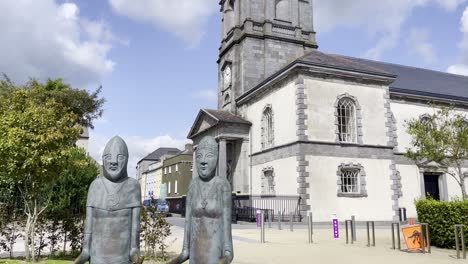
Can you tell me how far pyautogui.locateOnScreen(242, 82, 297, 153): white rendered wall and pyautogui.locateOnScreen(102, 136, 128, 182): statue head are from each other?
1883cm

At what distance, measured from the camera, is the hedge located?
38.4 feet

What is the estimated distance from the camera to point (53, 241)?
10.2 metres

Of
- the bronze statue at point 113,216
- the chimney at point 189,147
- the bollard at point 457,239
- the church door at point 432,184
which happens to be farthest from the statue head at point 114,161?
the chimney at point 189,147

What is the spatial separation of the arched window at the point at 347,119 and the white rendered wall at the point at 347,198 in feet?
5.32

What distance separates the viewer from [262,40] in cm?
3153

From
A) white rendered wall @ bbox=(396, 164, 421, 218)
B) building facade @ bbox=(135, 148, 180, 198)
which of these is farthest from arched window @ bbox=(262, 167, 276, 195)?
building facade @ bbox=(135, 148, 180, 198)

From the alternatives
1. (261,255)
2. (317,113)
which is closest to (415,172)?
(317,113)

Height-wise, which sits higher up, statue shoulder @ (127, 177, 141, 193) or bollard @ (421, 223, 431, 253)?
statue shoulder @ (127, 177, 141, 193)

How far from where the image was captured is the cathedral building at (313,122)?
75.4ft

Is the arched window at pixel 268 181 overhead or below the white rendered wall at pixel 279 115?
below

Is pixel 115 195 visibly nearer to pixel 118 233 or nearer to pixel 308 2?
pixel 118 233

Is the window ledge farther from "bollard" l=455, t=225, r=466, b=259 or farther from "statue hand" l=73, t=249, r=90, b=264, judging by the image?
"statue hand" l=73, t=249, r=90, b=264

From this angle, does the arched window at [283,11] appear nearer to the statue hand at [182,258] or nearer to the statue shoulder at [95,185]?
the statue shoulder at [95,185]

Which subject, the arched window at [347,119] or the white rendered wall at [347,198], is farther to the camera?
the arched window at [347,119]
